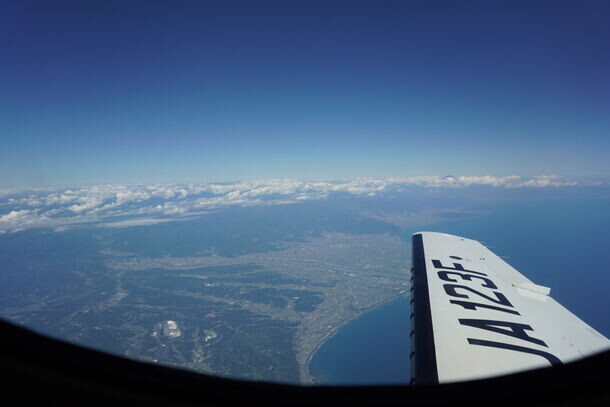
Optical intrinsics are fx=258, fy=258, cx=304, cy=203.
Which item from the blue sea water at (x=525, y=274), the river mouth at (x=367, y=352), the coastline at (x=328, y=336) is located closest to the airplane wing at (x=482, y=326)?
the blue sea water at (x=525, y=274)

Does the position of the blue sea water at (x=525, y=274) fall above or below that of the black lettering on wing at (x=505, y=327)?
below

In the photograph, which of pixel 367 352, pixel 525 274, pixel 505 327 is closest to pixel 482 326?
pixel 505 327

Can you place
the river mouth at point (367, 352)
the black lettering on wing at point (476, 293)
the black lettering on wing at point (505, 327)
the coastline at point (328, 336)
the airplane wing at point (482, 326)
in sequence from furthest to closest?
the river mouth at point (367, 352) → the coastline at point (328, 336) → the black lettering on wing at point (476, 293) → the black lettering on wing at point (505, 327) → the airplane wing at point (482, 326)

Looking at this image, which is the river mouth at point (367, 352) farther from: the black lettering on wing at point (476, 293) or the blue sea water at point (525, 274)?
the black lettering on wing at point (476, 293)

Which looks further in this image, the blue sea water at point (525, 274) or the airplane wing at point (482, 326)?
the blue sea water at point (525, 274)

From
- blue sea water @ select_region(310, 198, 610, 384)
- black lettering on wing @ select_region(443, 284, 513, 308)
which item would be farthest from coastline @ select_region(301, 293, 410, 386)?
black lettering on wing @ select_region(443, 284, 513, 308)

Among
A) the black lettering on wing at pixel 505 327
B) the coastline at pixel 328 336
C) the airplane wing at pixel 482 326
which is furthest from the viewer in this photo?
the coastline at pixel 328 336

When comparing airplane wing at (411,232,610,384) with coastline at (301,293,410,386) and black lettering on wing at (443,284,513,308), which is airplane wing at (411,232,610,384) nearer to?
black lettering on wing at (443,284,513,308)
